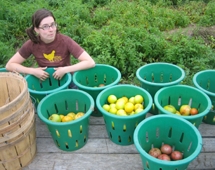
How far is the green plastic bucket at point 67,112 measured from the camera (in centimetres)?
219

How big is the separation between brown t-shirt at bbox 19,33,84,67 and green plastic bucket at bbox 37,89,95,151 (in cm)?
49

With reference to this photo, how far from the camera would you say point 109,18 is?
220 inches

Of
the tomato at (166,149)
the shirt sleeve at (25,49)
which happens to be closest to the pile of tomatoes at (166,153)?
the tomato at (166,149)

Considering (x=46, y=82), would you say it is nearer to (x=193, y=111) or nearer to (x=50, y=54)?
(x=50, y=54)

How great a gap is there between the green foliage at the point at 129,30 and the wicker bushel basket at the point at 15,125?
184 cm

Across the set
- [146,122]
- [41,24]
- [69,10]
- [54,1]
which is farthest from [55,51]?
[54,1]

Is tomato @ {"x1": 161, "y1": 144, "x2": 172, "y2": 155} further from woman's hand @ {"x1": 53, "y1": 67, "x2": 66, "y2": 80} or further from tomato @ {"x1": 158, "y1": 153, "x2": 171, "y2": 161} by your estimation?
woman's hand @ {"x1": 53, "y1": 67, "x2": 66, "y2": 80}

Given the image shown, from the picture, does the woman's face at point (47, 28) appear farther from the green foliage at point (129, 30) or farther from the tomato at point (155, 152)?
the tomato at point (155, 152)

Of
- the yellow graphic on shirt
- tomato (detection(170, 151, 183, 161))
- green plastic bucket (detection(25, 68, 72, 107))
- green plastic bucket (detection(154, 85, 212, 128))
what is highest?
the yellow graphic on shirt

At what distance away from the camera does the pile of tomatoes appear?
2138 millimetres

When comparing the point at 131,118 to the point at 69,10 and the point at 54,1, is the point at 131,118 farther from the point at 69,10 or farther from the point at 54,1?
the point at 54,1

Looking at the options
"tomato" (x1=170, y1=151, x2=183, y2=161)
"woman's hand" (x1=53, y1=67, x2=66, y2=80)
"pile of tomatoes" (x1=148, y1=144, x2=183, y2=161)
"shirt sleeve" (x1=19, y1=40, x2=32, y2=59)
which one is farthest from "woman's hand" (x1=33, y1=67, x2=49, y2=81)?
"tomato" (x1=170, y1=151, x2=183, y2=161)

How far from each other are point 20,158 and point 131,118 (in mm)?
1008

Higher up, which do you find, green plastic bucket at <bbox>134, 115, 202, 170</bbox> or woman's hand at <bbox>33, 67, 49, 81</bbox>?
woman's hand at <bbox>33, 67, 49, 81</bbox>
